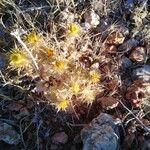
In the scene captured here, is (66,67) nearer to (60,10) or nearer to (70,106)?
(70,106)

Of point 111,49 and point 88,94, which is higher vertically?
point 111,49

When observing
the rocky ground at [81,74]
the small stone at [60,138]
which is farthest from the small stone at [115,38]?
the small stone at [60,138]

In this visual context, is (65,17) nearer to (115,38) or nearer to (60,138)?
(115,38)

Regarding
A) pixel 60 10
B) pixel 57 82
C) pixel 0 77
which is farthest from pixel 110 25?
pixel 0 77

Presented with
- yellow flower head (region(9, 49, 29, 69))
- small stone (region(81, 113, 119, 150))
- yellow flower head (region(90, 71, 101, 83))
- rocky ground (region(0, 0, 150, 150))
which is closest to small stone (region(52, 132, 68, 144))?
rocky ground (region(0, 0, 150, 150))

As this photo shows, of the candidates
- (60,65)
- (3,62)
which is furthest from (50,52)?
(3,62)

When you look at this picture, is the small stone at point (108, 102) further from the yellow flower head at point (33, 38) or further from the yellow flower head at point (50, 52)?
the yellow flower head at point (33, 38)
